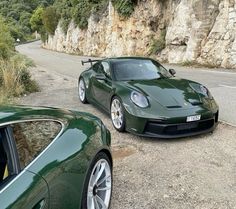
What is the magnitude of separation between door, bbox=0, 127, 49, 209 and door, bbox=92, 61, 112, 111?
4.13 metres

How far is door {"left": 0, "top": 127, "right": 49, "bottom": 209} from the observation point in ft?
6.86

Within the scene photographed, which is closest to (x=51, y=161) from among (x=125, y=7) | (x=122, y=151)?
(x=122, y=151)

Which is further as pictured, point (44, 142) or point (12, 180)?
point (44, 142)

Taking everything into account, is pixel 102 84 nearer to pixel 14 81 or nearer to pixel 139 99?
pixel 139 99

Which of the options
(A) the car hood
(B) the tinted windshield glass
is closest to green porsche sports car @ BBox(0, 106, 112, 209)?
(A) the car hood

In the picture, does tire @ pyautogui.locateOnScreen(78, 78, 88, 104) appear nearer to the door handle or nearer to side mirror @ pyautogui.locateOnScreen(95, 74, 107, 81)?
side mirror @ pyautogui.locateOnScreen(95, 74, 107, 81)

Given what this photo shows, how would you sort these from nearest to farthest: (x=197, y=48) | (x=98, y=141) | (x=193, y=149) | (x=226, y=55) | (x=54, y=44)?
(x=98, y=141)
(x=193, y=149)
(x=226, y=55)
(x=197, y=48)
(x=54, y=44)

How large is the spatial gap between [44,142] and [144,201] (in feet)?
5.11

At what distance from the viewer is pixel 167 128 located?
5.33m

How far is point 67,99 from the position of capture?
9.48m

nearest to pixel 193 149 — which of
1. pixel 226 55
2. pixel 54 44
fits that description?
pixel 226 55

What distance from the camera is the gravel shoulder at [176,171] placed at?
148 inches

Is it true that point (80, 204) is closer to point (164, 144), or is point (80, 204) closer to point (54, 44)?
point (164, 144)

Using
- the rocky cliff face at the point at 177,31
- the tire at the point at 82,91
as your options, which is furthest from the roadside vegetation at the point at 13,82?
the rocky cliff face at the point at 177,31
